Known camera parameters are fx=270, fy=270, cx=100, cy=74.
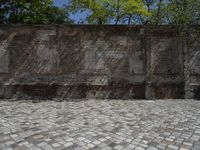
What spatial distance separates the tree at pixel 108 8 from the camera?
25.4m

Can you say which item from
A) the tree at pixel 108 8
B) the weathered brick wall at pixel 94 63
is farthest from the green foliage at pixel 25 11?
the weathered brick wall at pixel 94 63

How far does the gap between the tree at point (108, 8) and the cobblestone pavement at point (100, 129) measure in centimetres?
1712

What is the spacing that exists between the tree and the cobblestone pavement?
56.2ft

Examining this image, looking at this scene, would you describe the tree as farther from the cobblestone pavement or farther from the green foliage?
the cobblestone pavement

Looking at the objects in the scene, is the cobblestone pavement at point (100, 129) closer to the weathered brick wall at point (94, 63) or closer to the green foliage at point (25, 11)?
the weathered brick wall at point (94, 63)

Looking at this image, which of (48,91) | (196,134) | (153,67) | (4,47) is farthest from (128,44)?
(196,134)

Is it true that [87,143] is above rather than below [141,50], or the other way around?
below

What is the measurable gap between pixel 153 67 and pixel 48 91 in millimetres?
5379

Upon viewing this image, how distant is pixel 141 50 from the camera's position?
44.8 feet

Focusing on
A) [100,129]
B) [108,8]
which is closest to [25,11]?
[108,8]

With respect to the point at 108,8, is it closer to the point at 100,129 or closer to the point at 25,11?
the point at 25,11

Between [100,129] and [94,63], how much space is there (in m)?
6.88

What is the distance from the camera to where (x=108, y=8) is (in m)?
26.1

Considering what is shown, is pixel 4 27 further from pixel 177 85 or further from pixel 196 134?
pixel 196 134
